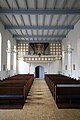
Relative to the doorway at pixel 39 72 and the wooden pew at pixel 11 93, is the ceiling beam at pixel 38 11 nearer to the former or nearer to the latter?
the wooden pew at pixel 11 93

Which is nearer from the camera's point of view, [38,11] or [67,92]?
[67,92]

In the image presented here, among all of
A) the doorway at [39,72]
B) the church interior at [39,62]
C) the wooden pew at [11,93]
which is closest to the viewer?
the church interior at [39,62]

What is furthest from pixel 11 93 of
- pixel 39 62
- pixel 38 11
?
pixel 39 62

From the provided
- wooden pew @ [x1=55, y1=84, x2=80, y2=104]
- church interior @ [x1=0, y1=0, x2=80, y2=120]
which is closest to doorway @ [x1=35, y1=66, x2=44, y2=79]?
church interior @ [x1=0, y1=0, x2=80, y2=120]

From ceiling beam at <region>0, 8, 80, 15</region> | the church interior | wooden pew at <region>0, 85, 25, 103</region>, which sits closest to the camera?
the church interior

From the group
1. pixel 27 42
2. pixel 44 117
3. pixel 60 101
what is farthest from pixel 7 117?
pixel 27 42

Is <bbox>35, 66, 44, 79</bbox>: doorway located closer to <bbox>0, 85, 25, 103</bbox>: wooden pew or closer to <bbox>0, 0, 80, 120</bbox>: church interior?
<bbox>0, 0, 80, 120</bbox>: church interior

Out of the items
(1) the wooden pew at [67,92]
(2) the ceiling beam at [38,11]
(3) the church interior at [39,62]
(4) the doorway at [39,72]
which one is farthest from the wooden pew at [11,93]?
(4) the doorway at [39,72]

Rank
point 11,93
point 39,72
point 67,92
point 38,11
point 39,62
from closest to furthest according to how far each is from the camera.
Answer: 1. point 11,93
2. point 67,92
3. point 38,11
4. point 39,62
5. point 39,72

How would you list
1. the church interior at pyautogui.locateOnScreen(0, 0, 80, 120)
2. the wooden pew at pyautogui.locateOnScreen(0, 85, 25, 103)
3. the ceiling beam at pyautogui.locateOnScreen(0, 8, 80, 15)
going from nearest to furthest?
the church interior at pyautogui.locateOnScreen(0, 0, 80, 120), the wooden pew at pyautogui.locateOnScreen(0, 85, 25, 103), the ceiling beam at pyautogui.locateOnScreen(0, 8, 80, 15)

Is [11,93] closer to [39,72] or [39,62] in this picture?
[39,62]

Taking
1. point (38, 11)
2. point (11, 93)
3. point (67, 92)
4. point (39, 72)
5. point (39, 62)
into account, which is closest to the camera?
point (11, 93)

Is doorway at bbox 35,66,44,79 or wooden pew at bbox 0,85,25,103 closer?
→ wooden pew at bbox 0,85,25,103

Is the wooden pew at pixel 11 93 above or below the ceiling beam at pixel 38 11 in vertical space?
below
